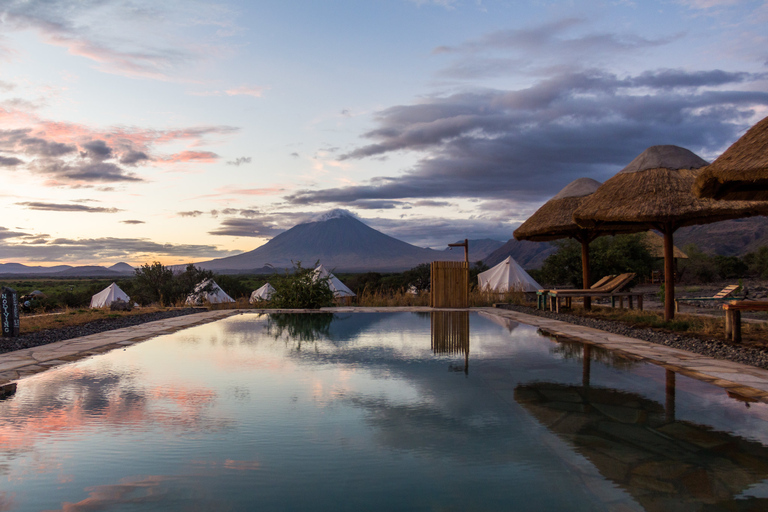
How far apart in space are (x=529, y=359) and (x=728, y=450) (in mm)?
3194

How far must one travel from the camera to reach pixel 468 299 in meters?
15.0

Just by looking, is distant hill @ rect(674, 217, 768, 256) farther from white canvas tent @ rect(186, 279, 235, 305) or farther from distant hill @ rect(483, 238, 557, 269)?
white canvas tent @ rect(186, 279, 235, 305)

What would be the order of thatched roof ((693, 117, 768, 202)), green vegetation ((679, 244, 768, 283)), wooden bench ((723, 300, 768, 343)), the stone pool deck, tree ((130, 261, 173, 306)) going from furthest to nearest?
green vegetation ((679, 244, 768, 283)) < tree ((130, 261, 173, 306)) < wooden bench ((723, 300, 768, 343)) < thatched roof ((693, 117, 768, 202)) < the stone pool deck

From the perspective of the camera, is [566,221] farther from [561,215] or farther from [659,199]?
[659,199]

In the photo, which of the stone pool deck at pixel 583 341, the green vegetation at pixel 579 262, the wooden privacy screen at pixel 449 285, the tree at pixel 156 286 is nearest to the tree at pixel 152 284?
the tree at pixel 156 286

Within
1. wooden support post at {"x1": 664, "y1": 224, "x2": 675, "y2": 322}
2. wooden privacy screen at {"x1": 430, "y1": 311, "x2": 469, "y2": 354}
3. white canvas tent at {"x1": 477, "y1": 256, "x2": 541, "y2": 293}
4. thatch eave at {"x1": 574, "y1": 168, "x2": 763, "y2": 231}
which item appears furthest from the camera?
white canvas tent at {"x1": 477, "y1": 256, "x2": 541, "y2": 293}

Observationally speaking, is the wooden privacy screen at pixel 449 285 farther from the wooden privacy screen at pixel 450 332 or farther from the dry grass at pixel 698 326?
the dry grass at pixel 698 326

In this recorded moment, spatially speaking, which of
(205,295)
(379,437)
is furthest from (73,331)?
(205,295)

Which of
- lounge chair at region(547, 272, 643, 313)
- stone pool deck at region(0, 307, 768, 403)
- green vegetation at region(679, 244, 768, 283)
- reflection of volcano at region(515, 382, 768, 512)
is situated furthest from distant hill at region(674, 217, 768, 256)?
reflection of volcano at region(515, 382, 768, 512)

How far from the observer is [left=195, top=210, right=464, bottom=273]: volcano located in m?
146

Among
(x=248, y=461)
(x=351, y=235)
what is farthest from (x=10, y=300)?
(x=351, y=235)

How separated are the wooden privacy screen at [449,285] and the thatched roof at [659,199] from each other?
4.16 m

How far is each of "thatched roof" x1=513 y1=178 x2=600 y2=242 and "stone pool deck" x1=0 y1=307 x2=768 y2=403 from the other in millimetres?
3665

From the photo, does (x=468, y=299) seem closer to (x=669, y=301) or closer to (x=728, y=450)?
(x=669, y=301)
